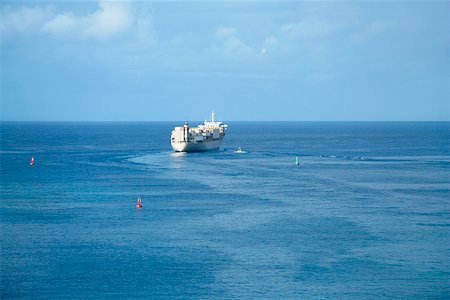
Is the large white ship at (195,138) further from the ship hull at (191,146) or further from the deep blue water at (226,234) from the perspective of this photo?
the deep blue water at (226,234)

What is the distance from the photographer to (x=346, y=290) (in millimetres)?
47344

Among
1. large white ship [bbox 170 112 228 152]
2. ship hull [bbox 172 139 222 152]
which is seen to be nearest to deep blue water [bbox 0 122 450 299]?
ship hull [bbox 172 139 222 152]

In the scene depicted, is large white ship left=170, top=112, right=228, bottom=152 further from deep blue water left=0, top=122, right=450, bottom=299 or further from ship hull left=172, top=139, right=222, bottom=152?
deep blue water left=0, top=122, right=450, bottom=299

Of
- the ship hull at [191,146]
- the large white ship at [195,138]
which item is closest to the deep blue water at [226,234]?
the ship hull at [191,146]

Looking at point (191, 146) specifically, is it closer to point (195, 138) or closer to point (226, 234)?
point (195, 138)

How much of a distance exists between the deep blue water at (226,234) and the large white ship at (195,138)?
45211mm

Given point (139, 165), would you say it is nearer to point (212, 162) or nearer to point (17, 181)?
point (212, 162)

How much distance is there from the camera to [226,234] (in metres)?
63.6

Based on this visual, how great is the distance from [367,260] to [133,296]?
19.1m

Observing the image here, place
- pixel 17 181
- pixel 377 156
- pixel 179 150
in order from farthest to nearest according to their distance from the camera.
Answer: pixel 179 150, pixel 377 156, pixel 17 181

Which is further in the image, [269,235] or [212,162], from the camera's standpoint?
[212,162]

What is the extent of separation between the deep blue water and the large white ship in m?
45.2

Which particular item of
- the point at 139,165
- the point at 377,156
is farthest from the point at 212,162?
the point at 377,156

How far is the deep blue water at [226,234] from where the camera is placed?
159ft
